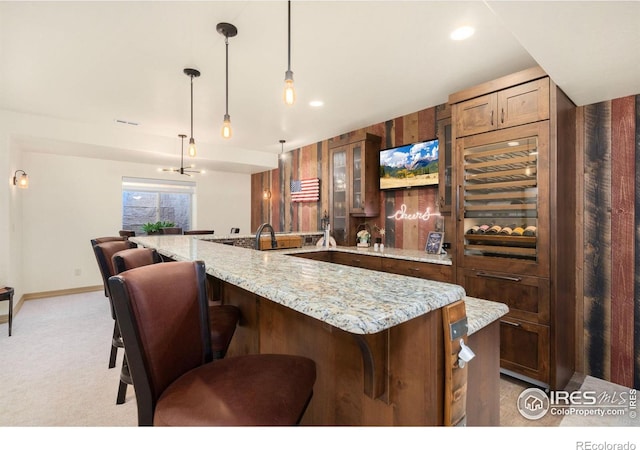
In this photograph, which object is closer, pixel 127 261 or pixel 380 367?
pixel 380 367

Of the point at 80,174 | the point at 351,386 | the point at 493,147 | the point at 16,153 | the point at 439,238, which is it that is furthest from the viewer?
the point at 80,174

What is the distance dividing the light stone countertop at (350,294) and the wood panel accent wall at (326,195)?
8.40ft

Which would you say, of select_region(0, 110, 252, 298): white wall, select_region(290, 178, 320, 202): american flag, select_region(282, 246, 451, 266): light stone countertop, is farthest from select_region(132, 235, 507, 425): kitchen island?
select_region(0, 110, 252, 298): white wall

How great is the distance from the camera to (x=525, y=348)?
2346 millimetres

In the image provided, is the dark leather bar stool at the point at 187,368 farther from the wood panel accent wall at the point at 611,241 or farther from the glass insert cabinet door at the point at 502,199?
the wood panel accent wall at the point at 611,241

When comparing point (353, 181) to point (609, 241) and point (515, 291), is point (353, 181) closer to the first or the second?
point (515, 291)

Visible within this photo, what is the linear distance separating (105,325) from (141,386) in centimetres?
350

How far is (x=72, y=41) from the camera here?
233 cm

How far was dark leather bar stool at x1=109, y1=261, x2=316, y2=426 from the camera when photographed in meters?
0.83

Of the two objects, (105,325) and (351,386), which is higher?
(351,386)

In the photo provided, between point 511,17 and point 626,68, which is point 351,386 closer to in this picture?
point 511,17

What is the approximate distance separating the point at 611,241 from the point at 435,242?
4.75ft

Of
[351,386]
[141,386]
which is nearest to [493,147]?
[351,386]

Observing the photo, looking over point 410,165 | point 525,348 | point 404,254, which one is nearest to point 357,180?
point 410,165
